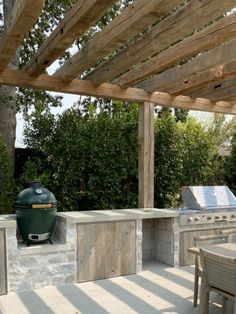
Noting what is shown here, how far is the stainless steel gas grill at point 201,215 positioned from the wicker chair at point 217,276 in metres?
2.15

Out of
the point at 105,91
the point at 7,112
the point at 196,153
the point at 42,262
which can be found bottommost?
the point at 42,262

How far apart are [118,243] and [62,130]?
203 cm

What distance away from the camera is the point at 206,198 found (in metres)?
5.58

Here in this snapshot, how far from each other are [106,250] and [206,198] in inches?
76.3

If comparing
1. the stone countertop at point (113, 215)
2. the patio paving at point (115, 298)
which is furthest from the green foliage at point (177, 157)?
the patio paving at point (115, 298)

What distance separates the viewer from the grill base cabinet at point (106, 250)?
450 centimetres

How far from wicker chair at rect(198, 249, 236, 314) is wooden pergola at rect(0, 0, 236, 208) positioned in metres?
2.07

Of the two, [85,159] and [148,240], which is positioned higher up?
[85,159]

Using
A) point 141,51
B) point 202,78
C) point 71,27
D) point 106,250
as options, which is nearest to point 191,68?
point 202,78

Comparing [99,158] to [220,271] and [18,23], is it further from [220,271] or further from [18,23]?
[220,271]

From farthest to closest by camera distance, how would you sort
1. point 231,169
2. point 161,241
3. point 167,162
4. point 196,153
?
1. point 231,169
2. point 196,153
3. point 167,162
4. point 161,241

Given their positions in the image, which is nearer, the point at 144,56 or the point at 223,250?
the point at 223,250

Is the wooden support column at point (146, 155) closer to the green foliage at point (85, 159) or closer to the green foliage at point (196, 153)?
the green foliage at point (85, 159)

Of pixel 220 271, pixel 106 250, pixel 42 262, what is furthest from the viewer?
pixel 106 250
